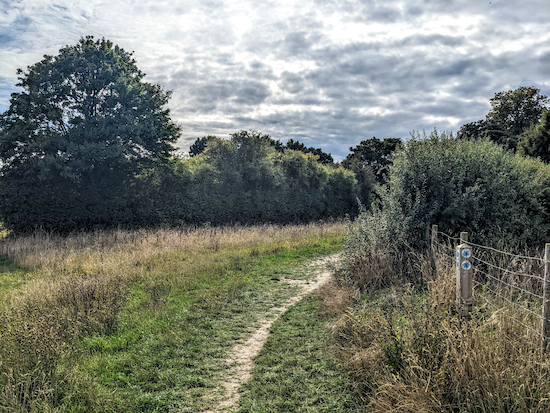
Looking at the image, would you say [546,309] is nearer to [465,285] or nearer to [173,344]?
[465,285]

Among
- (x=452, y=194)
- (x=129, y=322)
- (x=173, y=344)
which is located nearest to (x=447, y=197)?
(x=452, y=194)

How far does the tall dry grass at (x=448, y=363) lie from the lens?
3170mm

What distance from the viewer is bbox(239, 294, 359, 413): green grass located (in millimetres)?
4070

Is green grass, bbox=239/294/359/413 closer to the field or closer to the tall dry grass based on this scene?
the field

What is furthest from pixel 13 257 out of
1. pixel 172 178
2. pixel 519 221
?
pixel 519 221

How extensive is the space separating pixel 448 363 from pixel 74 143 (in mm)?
18103

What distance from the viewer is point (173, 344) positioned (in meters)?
5.68

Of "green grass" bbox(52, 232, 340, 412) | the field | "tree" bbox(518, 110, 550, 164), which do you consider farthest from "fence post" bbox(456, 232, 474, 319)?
"tree" bbox(518, 110, 550, 164)

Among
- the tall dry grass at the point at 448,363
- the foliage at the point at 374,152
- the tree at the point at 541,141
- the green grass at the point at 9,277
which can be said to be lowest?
the green grass at the point at 9,277

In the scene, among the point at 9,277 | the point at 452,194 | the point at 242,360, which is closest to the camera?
the point at 242,360

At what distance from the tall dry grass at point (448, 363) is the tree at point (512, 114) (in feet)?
108

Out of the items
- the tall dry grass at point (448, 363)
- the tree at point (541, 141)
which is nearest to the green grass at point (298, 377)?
the tall dry grass at point (448, 363)

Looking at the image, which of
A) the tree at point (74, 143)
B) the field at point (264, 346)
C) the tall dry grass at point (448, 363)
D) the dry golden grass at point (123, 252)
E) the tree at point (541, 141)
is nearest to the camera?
the tall dry grass at point (448, 363)

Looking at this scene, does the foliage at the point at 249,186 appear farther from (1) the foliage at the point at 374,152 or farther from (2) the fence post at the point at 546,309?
(2) the fence post at the point at 546,309
